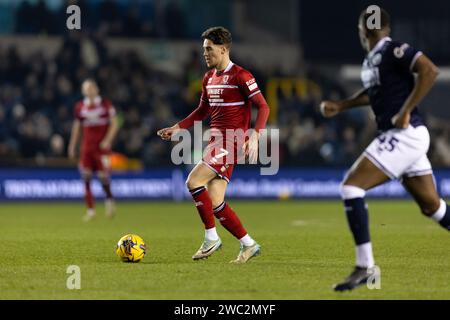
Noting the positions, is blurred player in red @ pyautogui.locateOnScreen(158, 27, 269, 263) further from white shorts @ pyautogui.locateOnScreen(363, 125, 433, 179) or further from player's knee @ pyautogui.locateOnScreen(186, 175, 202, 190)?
white shorts @ pyautogui.locateOnScreen(363, 125, 433, 179)

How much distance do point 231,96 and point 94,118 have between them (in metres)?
9.10

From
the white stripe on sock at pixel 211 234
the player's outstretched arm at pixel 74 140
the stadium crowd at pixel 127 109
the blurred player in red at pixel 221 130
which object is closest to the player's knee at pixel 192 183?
the blurred player in red at pixel 221 130

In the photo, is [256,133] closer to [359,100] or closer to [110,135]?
[359,100]

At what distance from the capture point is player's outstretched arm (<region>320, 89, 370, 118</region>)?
27.6ft

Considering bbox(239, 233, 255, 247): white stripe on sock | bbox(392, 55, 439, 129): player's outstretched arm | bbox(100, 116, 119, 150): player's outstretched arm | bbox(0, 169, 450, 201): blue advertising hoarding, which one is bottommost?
bbox(0, 169, 450, 201): blue advertising hoarding

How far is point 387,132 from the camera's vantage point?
822 cm

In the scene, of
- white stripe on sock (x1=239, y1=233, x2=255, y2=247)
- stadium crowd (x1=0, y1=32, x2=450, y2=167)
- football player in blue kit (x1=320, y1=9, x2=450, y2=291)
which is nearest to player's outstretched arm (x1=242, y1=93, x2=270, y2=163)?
white stripe on sock (x1=239, y1=233, x2=255, y2=247)

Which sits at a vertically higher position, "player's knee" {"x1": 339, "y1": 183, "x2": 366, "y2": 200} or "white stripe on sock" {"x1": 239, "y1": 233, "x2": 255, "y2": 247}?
"player's knee" {"x1": 339, "y1": 183, "x2": 366, "y2": 200}

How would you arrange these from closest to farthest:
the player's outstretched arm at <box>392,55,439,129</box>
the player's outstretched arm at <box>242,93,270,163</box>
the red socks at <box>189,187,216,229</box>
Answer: the player's outstretched arm at <box>392,55,439,129</box>
the player's outstretched arm at <box>242,93,270,163</box>
the red socks at <box>189,187,216,229</box>

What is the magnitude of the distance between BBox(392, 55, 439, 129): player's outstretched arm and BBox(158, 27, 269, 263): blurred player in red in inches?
102

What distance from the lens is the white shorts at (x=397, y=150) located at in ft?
26.5

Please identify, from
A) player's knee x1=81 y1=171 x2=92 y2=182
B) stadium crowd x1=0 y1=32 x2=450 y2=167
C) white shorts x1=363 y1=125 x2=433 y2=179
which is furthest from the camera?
stadium crowd x1=0 y1=32 x2=450 y2=167

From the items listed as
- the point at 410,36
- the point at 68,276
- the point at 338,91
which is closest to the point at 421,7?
the point at 410,36

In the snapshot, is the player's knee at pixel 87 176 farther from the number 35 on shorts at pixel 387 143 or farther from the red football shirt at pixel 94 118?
the number 35 on shorts at pixel 387 143
